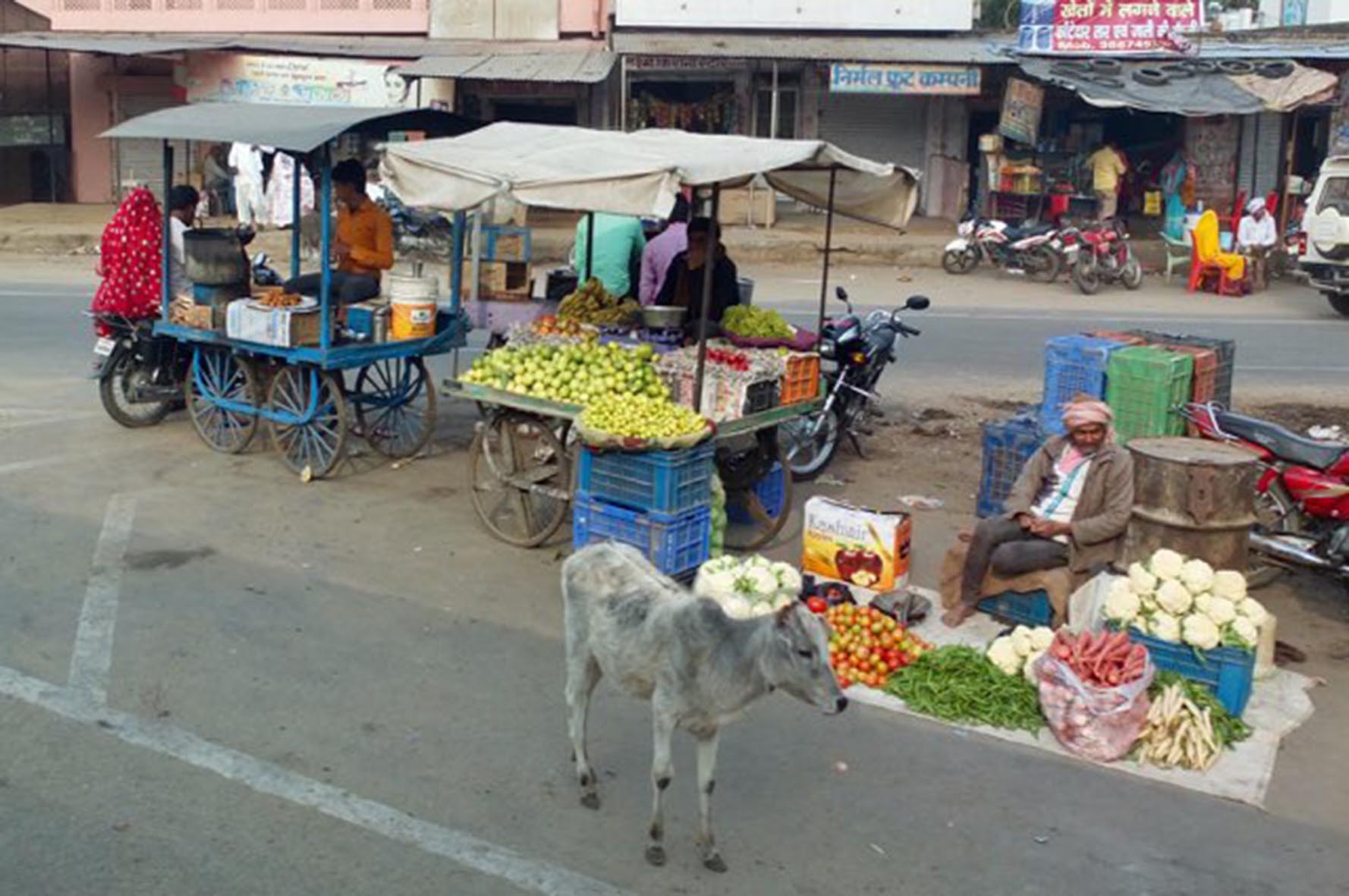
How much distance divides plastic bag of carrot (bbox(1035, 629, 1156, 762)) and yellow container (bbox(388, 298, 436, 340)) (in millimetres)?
5299

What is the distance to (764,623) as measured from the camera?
4.62 metres

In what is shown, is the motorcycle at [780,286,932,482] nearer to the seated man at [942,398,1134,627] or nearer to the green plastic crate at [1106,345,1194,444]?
the green plastic crate at [1106,345,1194,444]

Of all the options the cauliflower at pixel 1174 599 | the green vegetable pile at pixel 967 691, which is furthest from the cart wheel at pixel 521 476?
the cauliflower at pixel 1174 599

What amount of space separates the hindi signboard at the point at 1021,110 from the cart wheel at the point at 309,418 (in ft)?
58.6

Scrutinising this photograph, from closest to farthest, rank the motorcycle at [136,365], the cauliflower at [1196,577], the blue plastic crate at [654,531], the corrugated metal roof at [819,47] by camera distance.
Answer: the cauliflower at [1196,577] → the blue plastic crate at [654,531] → the motorcycle at [136,365] → the corrugated metal roof at [819,47]

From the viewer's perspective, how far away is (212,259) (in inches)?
399

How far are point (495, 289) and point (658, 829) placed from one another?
22.6 ft

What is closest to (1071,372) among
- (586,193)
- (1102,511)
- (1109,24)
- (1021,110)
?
(1102,511)

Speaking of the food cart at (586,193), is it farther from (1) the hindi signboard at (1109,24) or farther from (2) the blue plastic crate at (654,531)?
(1) the hindi signboard at (1109,24)

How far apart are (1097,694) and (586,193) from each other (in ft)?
12.3

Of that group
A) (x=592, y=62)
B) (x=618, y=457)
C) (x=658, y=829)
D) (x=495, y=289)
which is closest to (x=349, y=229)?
(x=495, y=289)

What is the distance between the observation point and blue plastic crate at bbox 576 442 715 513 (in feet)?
24.3

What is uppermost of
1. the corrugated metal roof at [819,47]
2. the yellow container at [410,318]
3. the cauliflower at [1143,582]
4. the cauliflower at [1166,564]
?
the corrugated metal roof at [819,47]

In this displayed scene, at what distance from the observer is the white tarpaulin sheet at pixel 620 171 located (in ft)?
24.7
